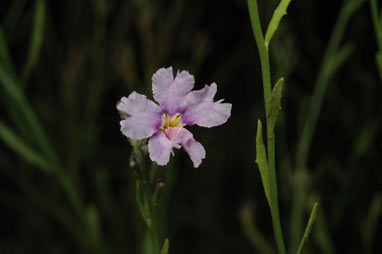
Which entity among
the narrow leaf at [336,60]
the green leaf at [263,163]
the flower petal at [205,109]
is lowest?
the green leaf at [263,163]

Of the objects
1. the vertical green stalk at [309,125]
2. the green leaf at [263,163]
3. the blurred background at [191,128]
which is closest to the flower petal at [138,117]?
the green leaf at [263,163]

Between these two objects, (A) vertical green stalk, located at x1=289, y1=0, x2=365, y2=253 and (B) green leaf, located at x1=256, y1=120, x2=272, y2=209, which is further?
(A) vertical green stalk, located at x1=289, y1=0, x2=365, y2=253

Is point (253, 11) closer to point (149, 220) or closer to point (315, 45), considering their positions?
point (149, 220)

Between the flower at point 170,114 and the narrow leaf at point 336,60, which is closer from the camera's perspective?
the flower at point 170,114

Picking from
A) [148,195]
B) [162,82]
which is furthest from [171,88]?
[148,195]

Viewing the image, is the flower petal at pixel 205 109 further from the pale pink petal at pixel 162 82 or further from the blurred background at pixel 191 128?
the blurred background at pixel 191 128

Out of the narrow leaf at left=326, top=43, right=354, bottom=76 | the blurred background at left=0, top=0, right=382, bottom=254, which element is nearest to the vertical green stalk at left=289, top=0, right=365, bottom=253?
the narrow leaf at left=326, top=43, right=354, bottom=76

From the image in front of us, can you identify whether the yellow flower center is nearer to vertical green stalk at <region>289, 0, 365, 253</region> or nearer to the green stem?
the green stem

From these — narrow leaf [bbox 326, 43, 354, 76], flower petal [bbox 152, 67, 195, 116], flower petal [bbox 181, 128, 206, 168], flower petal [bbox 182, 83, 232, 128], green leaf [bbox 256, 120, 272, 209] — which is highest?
narrow leaf [bbox 326, 43, 354, 76]
